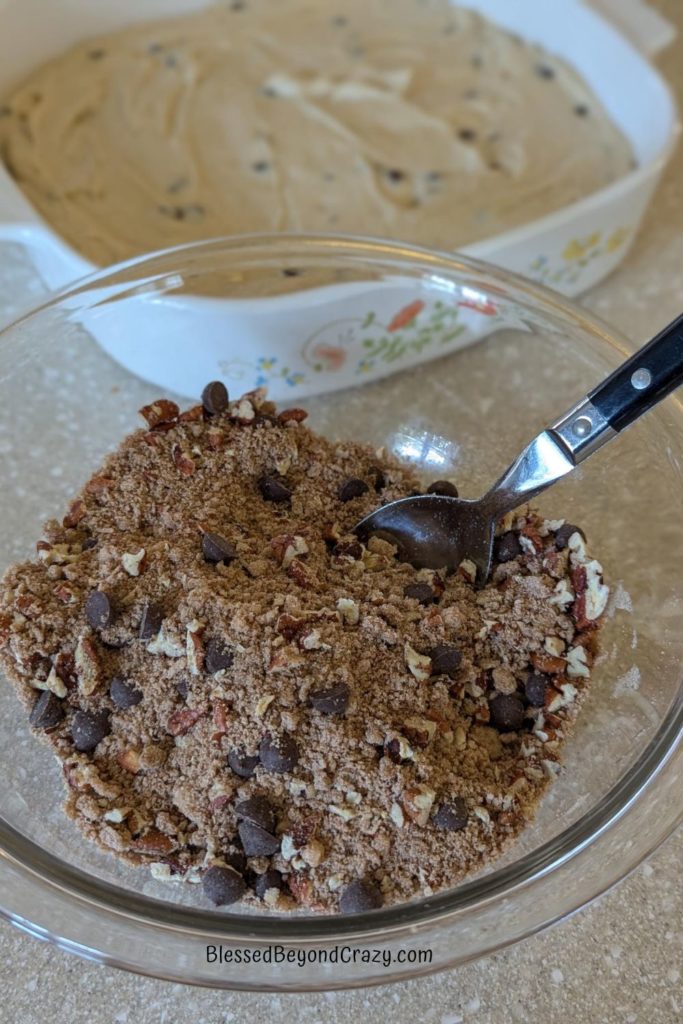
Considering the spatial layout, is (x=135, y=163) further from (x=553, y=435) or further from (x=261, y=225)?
(x=553, y=435)

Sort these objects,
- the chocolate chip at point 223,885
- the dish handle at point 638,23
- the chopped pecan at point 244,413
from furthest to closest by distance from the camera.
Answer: the dish handle at point 638,23 → the chopped pecan at point 244,413 → the chocolate chip at point 223,885

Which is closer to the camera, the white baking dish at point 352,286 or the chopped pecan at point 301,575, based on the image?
the chopped pecan at point 301,575

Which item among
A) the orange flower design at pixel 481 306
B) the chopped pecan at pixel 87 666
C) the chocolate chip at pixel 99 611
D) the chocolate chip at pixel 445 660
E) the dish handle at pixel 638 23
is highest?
the dish handle at pixel 638 23

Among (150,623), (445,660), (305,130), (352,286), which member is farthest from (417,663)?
(305,130)

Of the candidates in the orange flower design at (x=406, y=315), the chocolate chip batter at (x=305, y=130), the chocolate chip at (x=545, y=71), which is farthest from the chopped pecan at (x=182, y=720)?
the chocolate chip at (x=545, y=71)

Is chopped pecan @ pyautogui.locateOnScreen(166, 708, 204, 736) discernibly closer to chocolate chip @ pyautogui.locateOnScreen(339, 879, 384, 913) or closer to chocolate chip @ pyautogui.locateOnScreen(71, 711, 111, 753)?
chocolate chip @ pyautogui.locateOnScreen(71, 711, 111, 753)

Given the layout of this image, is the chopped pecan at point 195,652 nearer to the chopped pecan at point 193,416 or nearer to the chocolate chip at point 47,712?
the chocolate chip at point 47,712

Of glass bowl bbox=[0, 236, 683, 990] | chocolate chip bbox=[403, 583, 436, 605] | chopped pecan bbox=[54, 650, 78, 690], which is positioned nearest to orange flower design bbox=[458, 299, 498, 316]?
glass bowl bbox=[0, 236, 683, 990]
